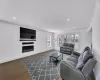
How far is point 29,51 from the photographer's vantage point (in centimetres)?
523

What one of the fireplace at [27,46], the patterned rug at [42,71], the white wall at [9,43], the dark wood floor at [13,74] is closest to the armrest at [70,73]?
the patterned rug at [42,71]

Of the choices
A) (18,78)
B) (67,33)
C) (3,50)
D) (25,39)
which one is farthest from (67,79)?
(67,33)

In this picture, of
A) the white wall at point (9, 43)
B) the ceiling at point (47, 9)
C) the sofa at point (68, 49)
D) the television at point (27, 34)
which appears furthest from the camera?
the sofa at point (68, 49)

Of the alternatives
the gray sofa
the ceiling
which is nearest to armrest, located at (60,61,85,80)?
the gray sofa

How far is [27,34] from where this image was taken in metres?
5.02

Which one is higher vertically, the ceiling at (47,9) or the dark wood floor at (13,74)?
the ceiling at (47,9)

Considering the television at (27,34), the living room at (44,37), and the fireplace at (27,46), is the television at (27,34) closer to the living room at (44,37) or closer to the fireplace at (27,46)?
the living room at (44,37)

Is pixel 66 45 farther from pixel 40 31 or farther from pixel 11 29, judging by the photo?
pixel 11 29

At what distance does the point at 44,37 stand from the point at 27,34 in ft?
7.48

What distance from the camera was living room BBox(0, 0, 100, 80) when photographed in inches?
71.2

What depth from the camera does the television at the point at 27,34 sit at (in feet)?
15.2

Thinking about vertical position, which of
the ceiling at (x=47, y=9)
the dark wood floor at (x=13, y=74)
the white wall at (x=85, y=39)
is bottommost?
the dark wood floor at (x=13, y=74)

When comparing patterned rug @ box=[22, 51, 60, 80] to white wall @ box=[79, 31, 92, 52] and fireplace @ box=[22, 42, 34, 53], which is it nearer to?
fireplace @ box=[22, 42, 34, 53]

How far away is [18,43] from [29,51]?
1170 mm
